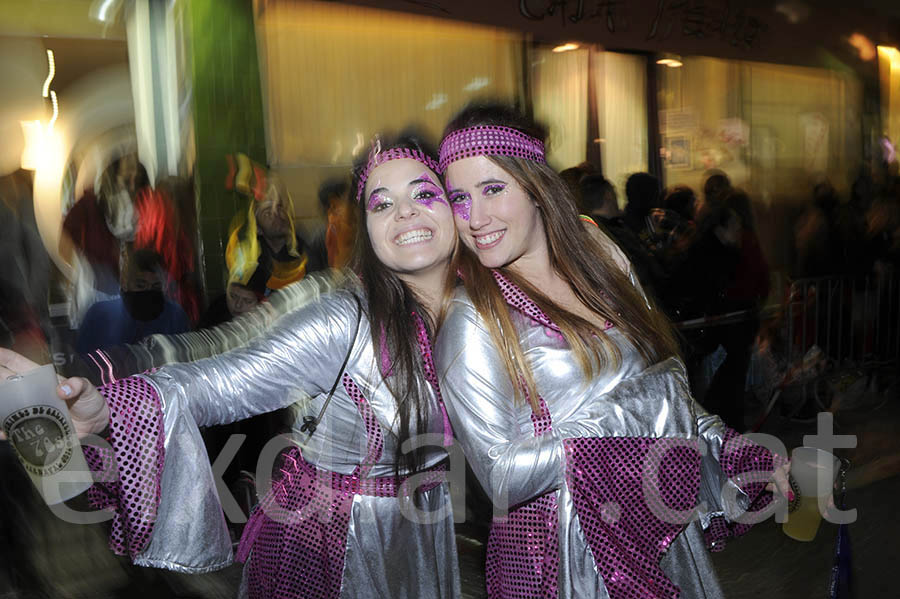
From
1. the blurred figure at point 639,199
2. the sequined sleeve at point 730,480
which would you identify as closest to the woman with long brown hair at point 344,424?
the sequined sleeve at point 730,480

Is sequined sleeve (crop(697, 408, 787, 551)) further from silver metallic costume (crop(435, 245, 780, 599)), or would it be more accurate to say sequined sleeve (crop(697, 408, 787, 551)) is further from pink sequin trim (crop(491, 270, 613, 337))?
pink sequin trim (crop(491, 270, 613, 337))

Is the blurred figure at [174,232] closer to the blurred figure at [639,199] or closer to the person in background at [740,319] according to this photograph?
the blurred figure at [639,199]

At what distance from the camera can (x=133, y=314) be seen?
357cm

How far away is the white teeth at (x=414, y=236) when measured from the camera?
2.02m

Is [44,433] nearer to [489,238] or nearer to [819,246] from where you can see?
[489,238]

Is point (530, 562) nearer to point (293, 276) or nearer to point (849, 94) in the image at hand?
point (293, 276)

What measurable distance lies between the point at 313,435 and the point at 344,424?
9 cm

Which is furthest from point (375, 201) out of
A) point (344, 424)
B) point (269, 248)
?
point (269, 248)

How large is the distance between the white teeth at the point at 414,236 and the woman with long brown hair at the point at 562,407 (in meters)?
0.09

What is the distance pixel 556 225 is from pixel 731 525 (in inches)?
33.3

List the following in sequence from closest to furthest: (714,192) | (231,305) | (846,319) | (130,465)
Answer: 1. (130,465)
2. (231,305)
3. (714,192)
4. (846,319)

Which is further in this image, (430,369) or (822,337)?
A: (822,337)

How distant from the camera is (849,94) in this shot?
1000 cm

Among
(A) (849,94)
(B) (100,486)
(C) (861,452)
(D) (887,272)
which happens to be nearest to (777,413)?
(C) (861,452)
